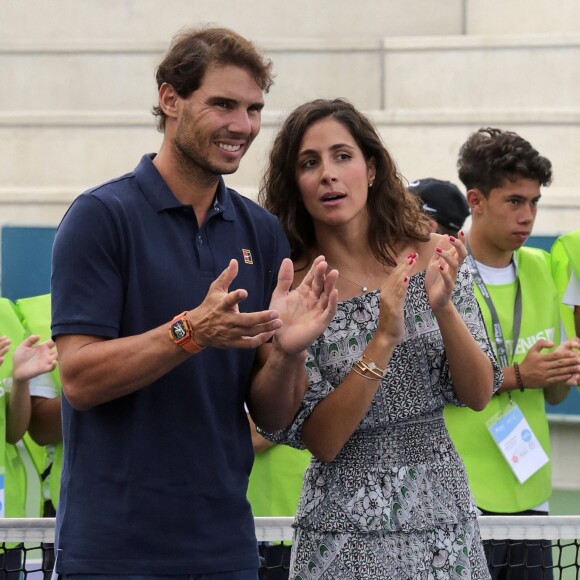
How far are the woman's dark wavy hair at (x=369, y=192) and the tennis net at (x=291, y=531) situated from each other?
1052 mm

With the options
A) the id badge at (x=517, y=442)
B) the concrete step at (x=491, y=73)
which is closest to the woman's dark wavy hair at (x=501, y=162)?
the id badge at (x=517, y=442)

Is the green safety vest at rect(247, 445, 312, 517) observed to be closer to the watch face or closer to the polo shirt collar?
the polo shirt collar

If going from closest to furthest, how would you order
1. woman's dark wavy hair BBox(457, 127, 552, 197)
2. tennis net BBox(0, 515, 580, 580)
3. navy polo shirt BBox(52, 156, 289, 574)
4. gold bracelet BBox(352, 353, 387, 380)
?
1. navy polo shirt BBox(52, 156, 289, 574)
2. gold bracelet BBox(352, 353, 387, 380)
3. tennis net BBox(0, 515, 580, 580)
4. woman's dark wavy hair BBox(457, 127, 552, 197)

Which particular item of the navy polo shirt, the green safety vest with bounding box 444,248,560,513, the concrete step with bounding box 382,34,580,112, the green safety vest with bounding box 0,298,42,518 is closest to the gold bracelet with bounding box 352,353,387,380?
the navy polo shirt

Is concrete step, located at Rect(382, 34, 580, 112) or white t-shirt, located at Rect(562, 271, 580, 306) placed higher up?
concrete step, located at Rect(382, 34, 580, 112)

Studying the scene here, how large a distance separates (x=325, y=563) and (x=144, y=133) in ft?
23.1

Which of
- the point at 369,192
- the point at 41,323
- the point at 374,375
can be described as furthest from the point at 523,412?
the point at 41,323

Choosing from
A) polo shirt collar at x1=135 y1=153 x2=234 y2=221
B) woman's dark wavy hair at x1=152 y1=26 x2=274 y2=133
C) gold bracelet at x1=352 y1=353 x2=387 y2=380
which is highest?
woman's dark wavy hair at x1=152 y1=26 x2=274 y2=133

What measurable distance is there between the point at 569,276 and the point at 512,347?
56 cm

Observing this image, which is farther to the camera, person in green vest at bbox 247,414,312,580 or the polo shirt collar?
person in green vest at bbox 247,414,312,580

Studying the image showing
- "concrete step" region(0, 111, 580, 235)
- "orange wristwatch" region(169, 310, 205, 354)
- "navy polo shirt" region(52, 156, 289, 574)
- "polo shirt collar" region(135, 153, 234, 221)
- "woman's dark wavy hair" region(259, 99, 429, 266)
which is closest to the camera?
"orange wristwatch" region(169, 310, 205, 354)

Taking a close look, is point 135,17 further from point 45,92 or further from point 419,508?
point 419,508

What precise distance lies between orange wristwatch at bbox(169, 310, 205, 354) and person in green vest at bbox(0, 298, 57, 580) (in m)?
1.80

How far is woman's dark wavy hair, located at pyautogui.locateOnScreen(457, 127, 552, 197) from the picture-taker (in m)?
4.78
